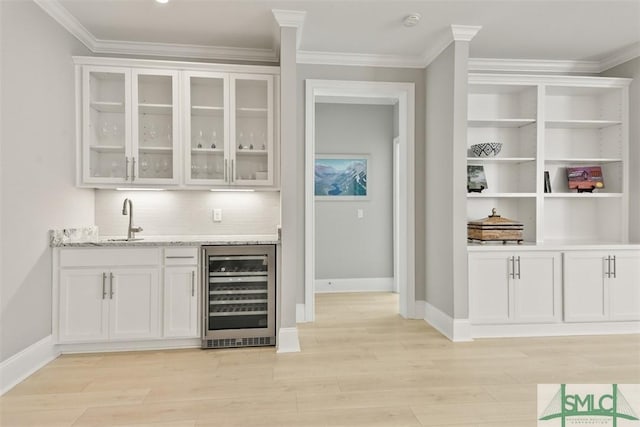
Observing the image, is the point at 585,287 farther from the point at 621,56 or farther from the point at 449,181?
the point at 621,56

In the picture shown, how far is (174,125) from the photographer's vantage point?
3418 millimetres

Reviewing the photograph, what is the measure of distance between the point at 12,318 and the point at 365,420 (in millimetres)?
2366

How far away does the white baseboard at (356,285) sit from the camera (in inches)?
211

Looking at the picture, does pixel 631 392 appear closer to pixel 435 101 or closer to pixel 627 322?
pixel 627 322

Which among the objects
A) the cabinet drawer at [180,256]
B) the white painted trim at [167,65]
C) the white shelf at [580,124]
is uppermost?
the white painted trim at [167,65]

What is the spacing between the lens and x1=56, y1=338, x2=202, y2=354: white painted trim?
305cm

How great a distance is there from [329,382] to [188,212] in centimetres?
215

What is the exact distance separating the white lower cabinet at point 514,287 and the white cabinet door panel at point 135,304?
8.82ft

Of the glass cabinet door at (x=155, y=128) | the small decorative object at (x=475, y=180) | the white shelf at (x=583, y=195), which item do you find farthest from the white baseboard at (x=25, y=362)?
the white shelf at (x=583, y=195)

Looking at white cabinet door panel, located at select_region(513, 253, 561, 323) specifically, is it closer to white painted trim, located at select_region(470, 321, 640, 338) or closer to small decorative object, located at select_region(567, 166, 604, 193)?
white painted trim, located at select_region(470, 321, 640, 338)

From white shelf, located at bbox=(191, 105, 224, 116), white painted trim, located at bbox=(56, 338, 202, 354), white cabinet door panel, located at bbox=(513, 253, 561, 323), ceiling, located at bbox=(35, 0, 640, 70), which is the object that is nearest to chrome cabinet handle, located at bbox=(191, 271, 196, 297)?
white painted trim, located at bbox=(56, 338, 202, 354)

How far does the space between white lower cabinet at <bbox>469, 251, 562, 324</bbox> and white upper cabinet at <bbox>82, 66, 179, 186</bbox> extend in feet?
9.38

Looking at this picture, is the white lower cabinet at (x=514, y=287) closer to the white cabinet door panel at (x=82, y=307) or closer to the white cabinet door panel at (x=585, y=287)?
the white cabinet door panel at (x=585, y=287)

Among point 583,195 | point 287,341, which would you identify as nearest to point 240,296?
point 287,341
